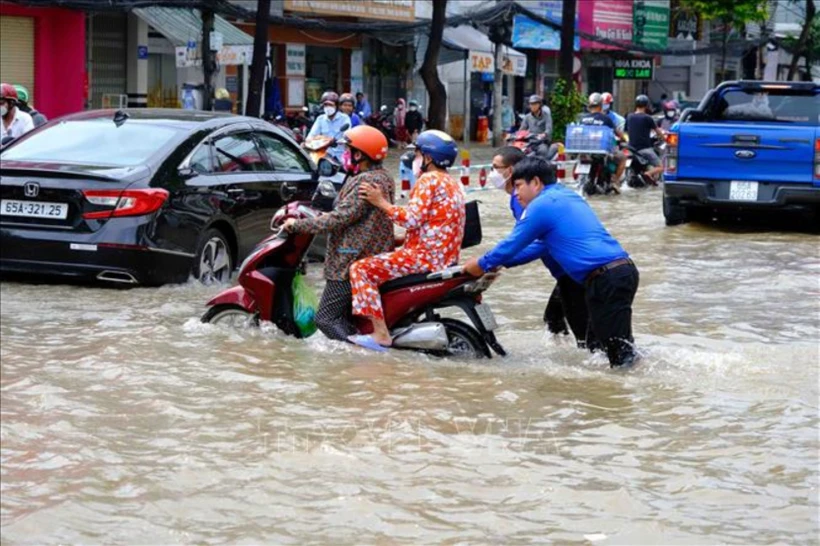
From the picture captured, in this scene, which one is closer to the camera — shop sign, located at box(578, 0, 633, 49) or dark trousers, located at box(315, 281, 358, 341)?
dark trousers, located at box(315, 281, 358, 341)

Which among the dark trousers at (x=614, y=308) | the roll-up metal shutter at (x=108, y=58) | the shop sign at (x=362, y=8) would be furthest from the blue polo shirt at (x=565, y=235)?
the shop sign at (x=362, y=8)

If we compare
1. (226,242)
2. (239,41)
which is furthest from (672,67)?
(226,242)

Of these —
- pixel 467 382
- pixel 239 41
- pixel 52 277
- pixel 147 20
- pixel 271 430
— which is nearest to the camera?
pixel 271 430

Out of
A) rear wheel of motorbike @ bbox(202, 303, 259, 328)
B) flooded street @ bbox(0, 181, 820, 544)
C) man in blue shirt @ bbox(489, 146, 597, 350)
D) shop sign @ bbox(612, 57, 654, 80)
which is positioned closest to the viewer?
flooded street @ bbox(0, 181, 820, 544)

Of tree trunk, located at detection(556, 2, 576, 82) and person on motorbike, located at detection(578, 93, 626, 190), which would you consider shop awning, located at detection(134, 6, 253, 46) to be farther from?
person on motorbike, located at detection(578, 93, 626, 190)

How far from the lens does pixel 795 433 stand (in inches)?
277

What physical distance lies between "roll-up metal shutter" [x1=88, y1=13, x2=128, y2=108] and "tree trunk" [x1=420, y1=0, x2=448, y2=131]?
22.0 feet

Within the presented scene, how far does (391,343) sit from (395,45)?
32.6m

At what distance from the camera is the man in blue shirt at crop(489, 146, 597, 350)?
A: 8648 millimetres

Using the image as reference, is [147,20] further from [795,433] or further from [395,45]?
[795,433]

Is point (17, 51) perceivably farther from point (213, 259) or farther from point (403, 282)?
point (403, 282)

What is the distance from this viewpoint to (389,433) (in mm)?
6855

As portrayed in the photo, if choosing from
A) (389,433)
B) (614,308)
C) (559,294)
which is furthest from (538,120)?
(389,433)

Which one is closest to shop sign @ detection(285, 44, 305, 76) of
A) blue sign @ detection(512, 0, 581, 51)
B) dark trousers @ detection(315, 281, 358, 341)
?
blue sign @ detection(512, 0, 581, 51)
